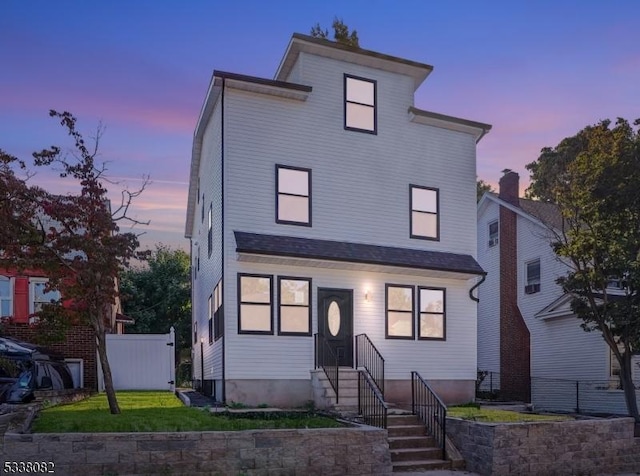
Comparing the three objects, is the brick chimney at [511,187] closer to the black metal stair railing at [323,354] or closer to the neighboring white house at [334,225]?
the neighboring white house at [334,225]

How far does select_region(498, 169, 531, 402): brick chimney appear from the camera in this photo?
2440cm

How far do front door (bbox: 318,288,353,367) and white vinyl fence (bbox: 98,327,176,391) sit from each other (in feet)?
25.4

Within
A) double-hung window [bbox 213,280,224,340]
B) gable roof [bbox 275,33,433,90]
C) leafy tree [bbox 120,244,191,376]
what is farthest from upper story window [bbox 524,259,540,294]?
leafy tree [bbox 120,244,191,376]

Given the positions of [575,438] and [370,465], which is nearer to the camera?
[370,465]

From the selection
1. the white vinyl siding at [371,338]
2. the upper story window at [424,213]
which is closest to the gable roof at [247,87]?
the upper story window at [424,213]

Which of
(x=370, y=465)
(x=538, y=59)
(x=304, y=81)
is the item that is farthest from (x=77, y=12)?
(x=538, y=59)

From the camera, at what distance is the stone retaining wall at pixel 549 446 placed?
11.1 m

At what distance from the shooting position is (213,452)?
30.0 feet

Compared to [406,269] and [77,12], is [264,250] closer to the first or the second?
[406,269]

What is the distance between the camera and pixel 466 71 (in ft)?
62.9

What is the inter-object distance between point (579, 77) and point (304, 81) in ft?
27.5

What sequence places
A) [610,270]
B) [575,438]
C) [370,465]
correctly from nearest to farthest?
[370,465] → [575,438] → [610,270]

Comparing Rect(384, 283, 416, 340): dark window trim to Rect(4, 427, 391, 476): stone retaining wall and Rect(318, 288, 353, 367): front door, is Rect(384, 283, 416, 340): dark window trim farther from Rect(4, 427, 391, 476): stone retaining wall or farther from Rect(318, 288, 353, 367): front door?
Rect(4, 427, 391, 476): stone retaining wall

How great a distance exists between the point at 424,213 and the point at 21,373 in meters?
10.6
